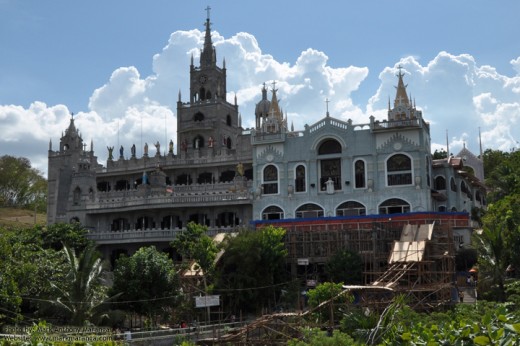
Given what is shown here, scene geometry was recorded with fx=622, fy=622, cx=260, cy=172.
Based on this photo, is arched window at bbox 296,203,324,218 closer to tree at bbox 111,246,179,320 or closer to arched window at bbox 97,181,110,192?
tree at bbox 111,246,179,320

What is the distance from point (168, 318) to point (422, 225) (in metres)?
20.6

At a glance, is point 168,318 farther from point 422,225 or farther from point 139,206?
point 139,206

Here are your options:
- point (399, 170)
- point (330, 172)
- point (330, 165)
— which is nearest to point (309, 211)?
point (330, 172)

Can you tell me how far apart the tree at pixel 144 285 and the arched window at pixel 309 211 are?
19006 mm

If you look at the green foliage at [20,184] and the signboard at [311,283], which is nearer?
the signboard at [311,283]

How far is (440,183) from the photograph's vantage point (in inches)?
2379

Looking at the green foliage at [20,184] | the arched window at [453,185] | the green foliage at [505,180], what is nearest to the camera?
the green foliage at [505,180]

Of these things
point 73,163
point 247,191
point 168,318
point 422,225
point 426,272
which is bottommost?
point 168,318

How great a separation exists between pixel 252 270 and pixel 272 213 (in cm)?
1519

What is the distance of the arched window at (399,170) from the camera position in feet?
183

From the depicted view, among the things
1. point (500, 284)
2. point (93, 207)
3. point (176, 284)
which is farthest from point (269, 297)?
point (93, 207)

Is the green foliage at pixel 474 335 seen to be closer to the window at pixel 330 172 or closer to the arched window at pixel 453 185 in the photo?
the window at pixel 330 172

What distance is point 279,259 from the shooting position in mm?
46938

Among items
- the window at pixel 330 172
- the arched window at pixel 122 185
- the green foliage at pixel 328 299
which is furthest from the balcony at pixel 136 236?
the green foliage at pixel 328 299
